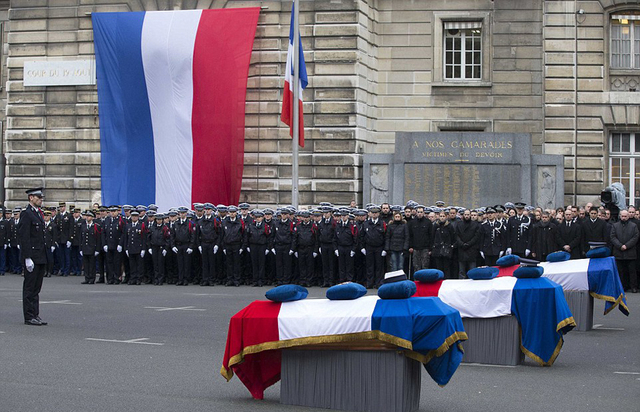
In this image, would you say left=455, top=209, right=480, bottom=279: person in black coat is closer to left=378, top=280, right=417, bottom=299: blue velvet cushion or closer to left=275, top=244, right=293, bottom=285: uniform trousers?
left=275, top=244, right=293, bottom=285: uniform trousers

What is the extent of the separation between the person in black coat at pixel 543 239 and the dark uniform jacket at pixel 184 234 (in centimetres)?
759

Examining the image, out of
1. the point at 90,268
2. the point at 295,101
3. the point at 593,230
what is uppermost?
the point at 295,101

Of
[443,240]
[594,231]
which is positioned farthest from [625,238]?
Answer: [443,240]

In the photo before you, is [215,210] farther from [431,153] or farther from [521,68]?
[521,68]

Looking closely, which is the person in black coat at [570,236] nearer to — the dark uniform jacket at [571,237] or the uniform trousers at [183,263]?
the dark uniform jacket at [571,237]

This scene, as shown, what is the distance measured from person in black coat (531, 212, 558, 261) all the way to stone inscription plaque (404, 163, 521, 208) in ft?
14.9

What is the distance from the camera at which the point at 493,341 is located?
11.0 m

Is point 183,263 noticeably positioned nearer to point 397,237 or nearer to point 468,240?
point 397,237

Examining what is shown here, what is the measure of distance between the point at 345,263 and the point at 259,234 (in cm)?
210

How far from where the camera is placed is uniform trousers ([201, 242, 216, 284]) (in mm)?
23219

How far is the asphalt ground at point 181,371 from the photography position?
8.76m

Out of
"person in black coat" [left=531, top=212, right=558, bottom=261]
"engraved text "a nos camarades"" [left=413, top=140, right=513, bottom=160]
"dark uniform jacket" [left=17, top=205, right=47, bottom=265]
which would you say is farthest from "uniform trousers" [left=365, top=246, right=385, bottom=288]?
"dark uniform jacket" [left=17, top=205, right=47, bottom=265]

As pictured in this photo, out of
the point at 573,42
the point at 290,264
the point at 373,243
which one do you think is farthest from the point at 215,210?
the point at 573,42

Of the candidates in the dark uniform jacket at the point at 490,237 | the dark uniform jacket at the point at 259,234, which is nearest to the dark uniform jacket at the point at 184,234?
the dark uniform jacket at the point at 259,234
